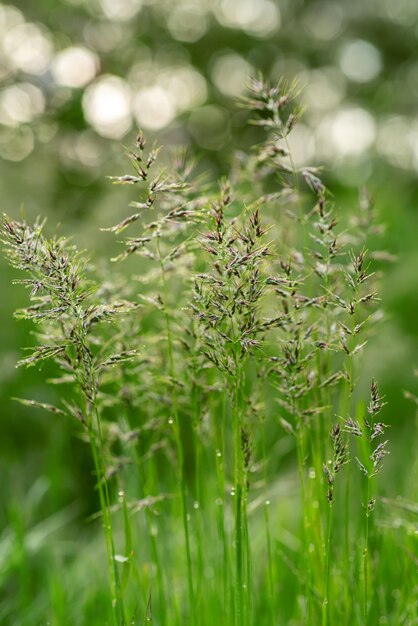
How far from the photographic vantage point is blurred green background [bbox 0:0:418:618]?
4199mm

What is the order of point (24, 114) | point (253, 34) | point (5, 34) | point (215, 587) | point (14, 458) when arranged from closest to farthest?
point (215, 587) < point (14, 458) < point (24, 114) < point (5, 34) < point (253, 34)

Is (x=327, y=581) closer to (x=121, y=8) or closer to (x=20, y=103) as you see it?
(x=20, y=103)

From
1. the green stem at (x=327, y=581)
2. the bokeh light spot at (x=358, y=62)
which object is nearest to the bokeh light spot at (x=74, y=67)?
the bokeh light spot at (x=358, y=62)

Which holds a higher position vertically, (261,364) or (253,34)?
(253,34)

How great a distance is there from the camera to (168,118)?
1176 centimetres

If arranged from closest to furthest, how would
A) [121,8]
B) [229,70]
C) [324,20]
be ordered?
[121,8], [324,20], [229,70]

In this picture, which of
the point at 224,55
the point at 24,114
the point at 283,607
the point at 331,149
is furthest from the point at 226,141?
the point at 283,607

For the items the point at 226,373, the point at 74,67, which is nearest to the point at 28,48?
the point at 74,67

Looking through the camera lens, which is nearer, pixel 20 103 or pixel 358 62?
pixel 20 103

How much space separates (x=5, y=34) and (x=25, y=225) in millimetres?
10160

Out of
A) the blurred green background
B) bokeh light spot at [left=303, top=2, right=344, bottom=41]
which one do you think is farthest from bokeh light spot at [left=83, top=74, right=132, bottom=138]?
bokeh light spot at [left=303, top=2, right=344, bottom=41]

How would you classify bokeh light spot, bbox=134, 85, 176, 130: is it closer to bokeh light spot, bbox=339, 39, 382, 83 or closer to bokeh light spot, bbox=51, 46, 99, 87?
bokeh light spot, bbox=51, 46, 99, 87

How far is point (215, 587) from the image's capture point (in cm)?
196

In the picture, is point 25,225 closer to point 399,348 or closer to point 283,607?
point 283,607
